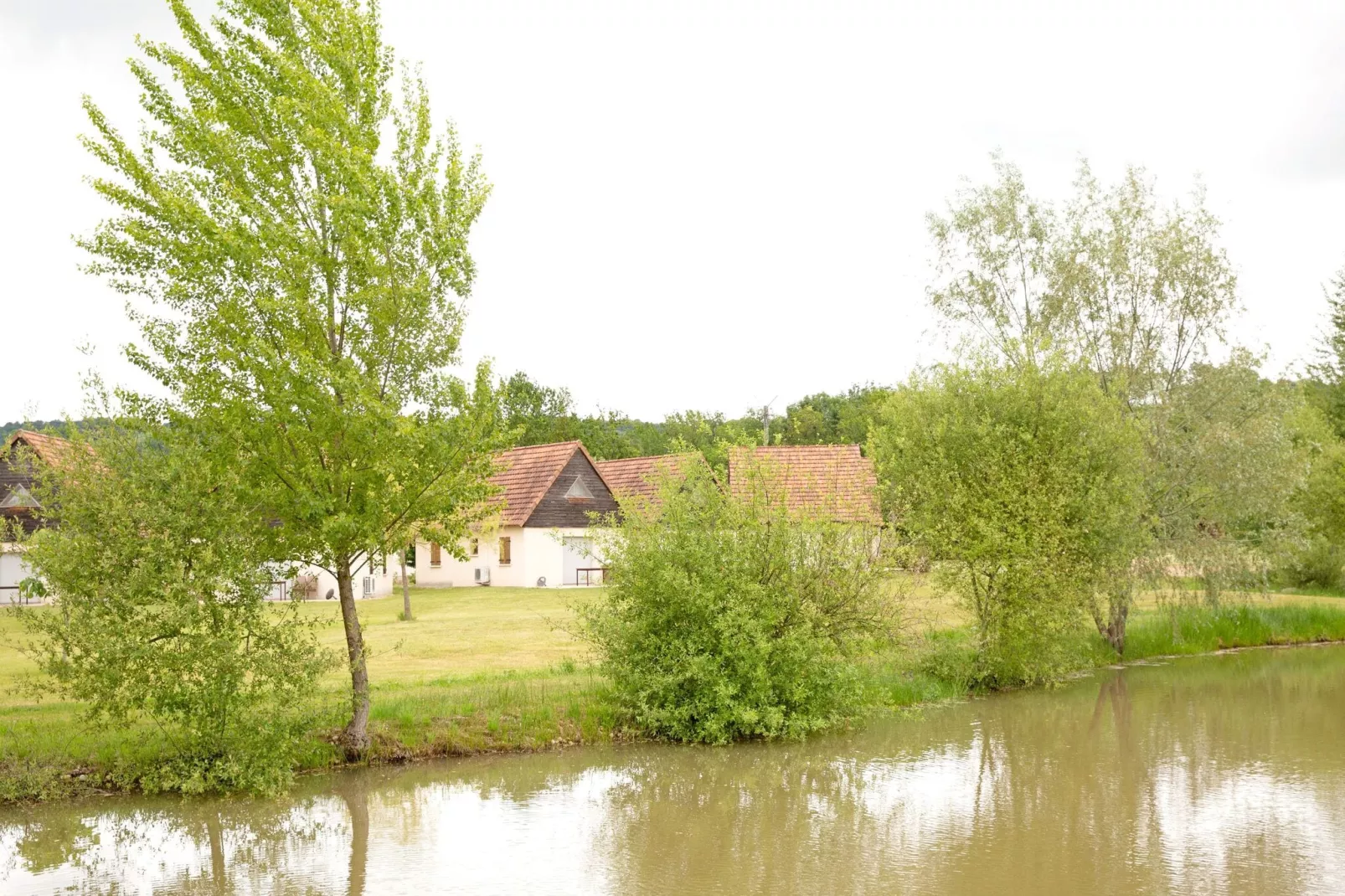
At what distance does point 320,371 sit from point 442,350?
174cm

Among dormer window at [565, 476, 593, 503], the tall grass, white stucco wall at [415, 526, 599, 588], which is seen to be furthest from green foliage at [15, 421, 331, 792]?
dormer window at [565, 476, 593, 503]

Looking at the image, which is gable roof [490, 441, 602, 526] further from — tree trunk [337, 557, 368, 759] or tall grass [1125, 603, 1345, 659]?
tree trunk [337, 557, 368, 759]

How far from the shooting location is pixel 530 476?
41.9 m

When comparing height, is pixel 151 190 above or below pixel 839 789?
above

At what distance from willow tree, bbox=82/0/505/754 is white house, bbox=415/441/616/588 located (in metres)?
24.5

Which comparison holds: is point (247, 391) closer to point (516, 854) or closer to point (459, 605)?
point (516, 854)

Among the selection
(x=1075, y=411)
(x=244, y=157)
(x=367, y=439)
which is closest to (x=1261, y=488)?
(x=1075, y=411)

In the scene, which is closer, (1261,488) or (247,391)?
(247,391)

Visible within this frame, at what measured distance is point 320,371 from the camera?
13.6 m

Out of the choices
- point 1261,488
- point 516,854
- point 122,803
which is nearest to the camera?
point 516,854

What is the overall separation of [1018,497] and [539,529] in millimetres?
22032

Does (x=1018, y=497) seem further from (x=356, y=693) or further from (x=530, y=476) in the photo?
(x=530, y=476)

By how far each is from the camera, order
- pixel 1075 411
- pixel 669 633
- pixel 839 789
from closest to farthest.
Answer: pixel 839 789, pixel 669 633, pixel 1075 411

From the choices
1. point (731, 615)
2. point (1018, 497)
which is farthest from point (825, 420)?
point (731, 615)
